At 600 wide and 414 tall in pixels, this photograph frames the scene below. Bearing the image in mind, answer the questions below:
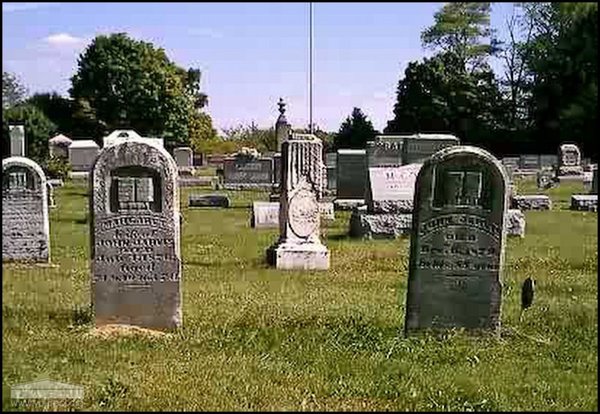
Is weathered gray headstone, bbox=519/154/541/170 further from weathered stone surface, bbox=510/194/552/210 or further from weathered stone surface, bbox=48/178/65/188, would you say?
weathered stone surface, bbox=48/178/65/188

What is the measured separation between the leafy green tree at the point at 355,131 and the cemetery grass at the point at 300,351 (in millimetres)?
43086

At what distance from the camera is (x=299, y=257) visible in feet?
42.2

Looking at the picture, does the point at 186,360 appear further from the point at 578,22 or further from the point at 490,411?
the point at 578,22

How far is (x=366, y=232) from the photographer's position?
16.2 metres

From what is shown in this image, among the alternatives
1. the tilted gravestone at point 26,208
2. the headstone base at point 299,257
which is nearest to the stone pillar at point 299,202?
the headstone base at point 299,257

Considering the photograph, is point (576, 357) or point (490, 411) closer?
point (490, 411)

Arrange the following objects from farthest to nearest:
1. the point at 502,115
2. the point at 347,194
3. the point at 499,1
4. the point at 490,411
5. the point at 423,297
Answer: the point at 502,115, the point at 347,194, the point at 423,297, the point at 499,1, the point at 490,411

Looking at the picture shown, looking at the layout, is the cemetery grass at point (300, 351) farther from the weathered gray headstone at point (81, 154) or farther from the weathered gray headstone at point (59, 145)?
the weathered gray headstone at point (59, 145)

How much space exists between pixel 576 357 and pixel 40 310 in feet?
13.4

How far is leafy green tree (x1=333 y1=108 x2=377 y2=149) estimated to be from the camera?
54406mm

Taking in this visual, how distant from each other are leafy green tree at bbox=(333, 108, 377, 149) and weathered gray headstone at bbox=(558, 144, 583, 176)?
55.0 feet

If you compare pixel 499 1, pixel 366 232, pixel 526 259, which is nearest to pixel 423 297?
pixel 499 1

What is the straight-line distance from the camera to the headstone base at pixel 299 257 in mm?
12805

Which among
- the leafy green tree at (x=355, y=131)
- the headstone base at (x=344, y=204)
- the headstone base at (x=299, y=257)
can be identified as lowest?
the headstone base at (x=299, y=257)
